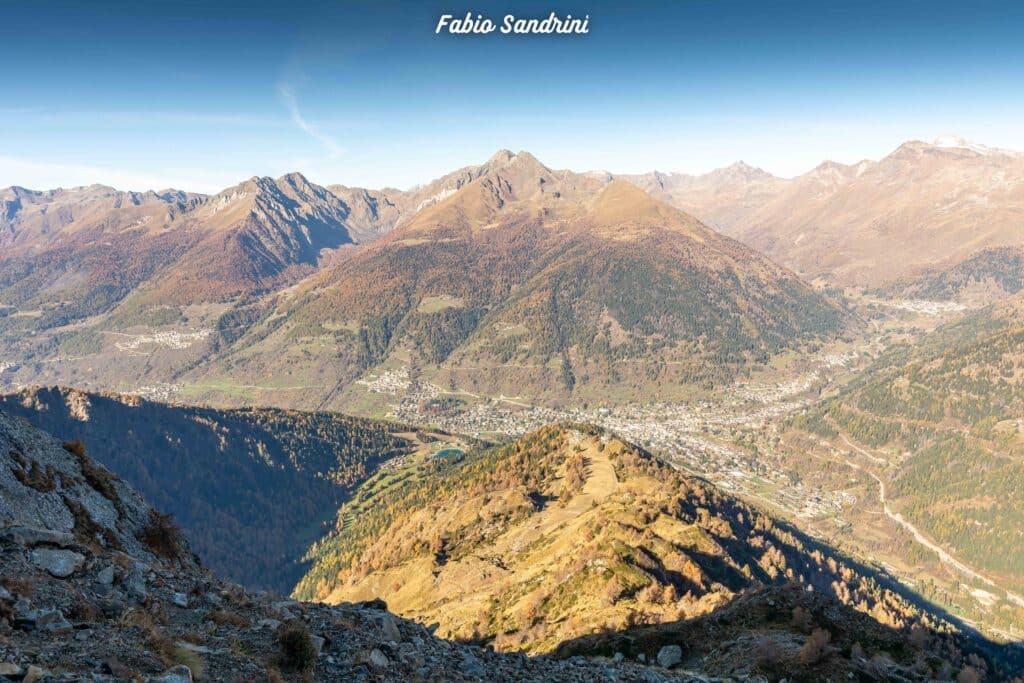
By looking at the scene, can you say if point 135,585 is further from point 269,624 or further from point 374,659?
point 374,659

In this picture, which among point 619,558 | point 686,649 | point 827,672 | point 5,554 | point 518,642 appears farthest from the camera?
point 619,558

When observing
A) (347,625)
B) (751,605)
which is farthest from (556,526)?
(347,625)

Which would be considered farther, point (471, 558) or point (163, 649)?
point (471, 558)

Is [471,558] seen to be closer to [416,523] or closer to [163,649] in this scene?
[416,523]

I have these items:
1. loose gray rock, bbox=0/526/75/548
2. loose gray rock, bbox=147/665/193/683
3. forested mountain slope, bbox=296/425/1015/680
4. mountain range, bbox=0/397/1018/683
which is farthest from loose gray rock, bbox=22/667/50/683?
forested mountain slope, bbox=296/425/1015/680

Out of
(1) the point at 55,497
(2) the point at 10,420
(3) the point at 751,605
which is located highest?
(2) the point at 10,420


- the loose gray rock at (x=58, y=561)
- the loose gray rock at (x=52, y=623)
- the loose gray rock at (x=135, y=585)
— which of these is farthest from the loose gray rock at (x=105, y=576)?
the loose gray rock at (x=52, y=623)

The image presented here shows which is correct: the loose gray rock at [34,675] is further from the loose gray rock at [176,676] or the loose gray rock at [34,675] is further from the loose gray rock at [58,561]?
the loose gray rock at [58,561]
